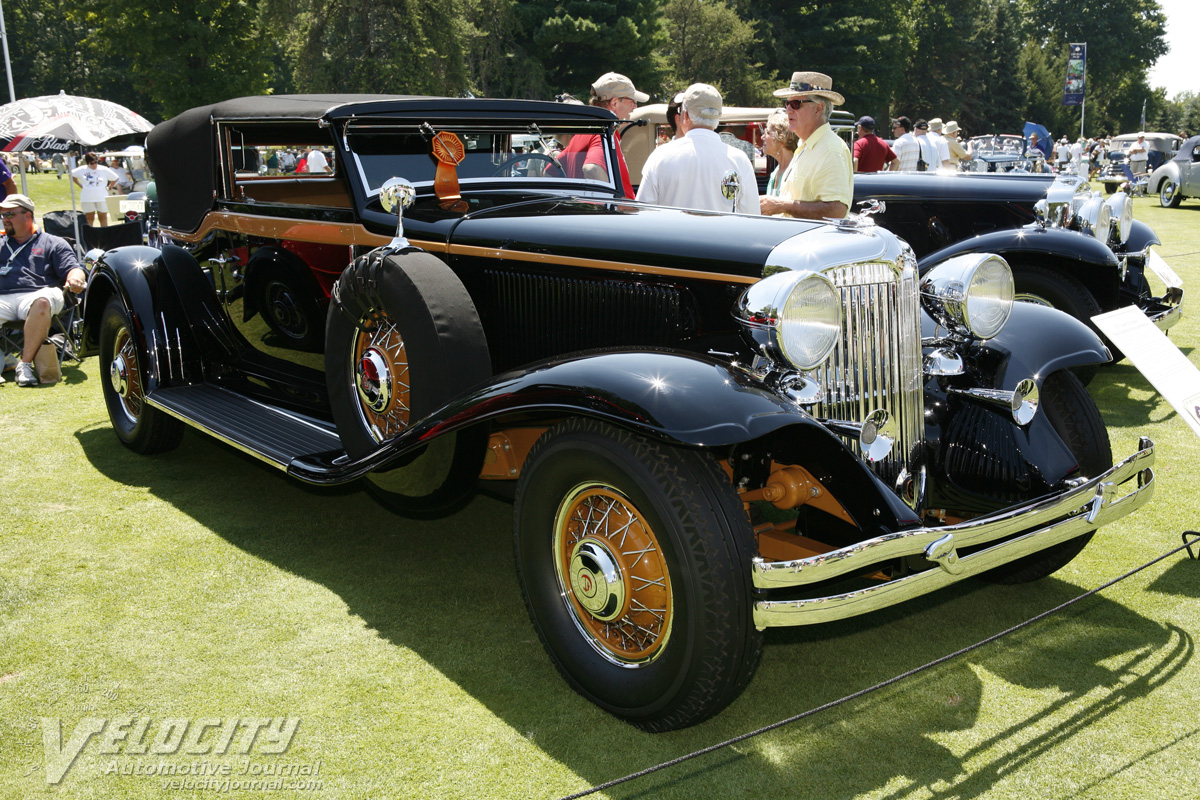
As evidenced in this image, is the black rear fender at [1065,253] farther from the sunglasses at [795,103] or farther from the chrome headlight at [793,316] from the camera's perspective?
the chrome headlight at [793,316]

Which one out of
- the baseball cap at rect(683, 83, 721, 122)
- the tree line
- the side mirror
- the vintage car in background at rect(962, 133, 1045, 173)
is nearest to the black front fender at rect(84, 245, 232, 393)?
the side mirror

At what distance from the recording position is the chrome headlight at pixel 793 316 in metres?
2.60

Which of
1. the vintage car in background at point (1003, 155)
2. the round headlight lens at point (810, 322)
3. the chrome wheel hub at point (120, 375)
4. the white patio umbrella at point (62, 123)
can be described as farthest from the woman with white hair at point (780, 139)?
the vintage car in background at point (1003, 155)

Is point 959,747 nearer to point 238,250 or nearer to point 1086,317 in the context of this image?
point 238,250

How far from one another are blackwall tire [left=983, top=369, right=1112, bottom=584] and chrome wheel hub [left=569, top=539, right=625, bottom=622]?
1607 millimetres

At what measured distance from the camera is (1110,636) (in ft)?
10.3

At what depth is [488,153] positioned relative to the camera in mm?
4258

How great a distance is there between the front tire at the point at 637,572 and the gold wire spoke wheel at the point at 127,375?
3.32 metres

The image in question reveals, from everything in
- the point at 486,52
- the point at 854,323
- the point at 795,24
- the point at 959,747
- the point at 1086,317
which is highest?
the point at 795,24

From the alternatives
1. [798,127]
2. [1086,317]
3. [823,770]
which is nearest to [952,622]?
[823,770]

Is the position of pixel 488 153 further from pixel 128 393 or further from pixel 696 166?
pixel 128 393

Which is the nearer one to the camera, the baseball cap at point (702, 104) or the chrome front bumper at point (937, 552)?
the chrome front bumper at point (937, 552)

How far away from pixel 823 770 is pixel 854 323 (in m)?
1.31

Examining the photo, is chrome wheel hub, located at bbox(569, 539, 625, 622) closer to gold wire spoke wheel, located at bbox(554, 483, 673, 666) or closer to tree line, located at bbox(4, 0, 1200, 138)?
gold wire spoke wheel, located at bbox(554, 483, 673, 666)
